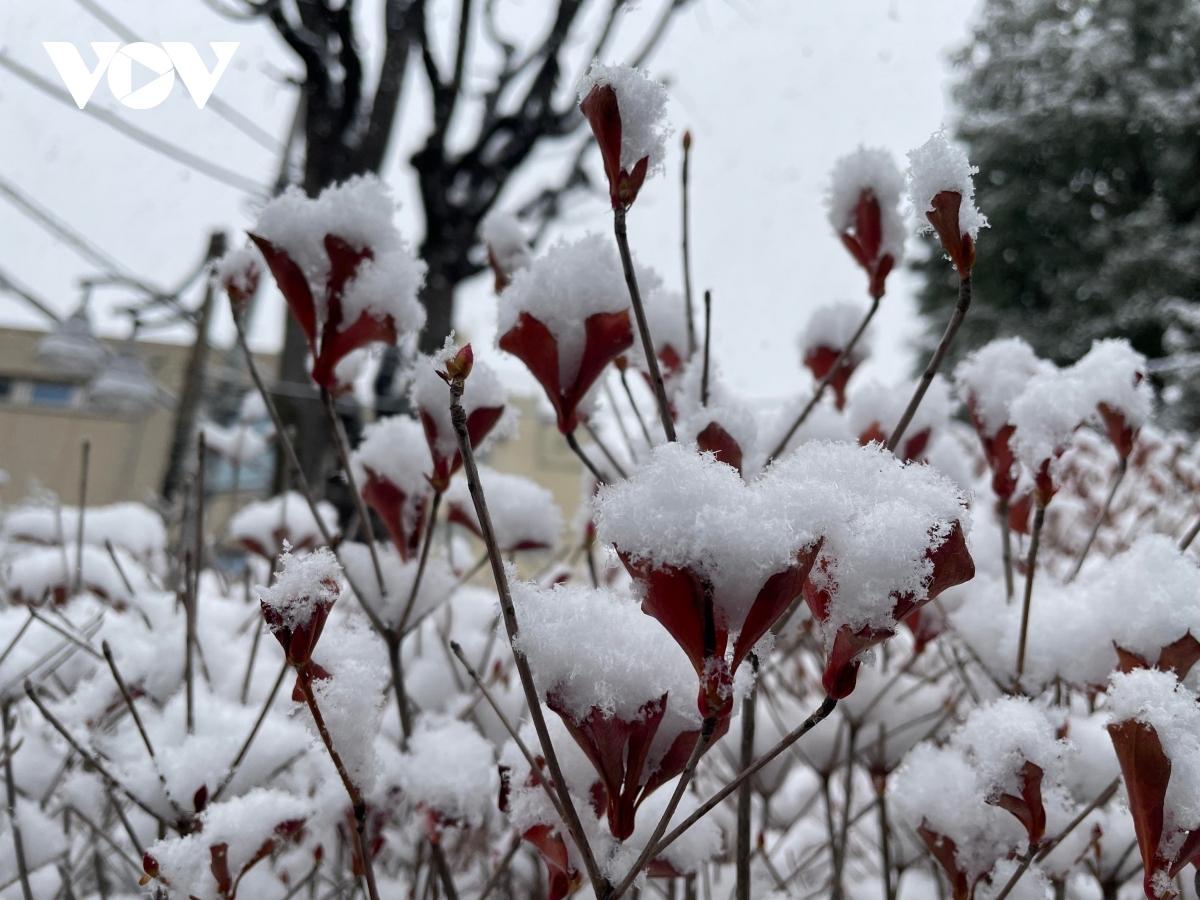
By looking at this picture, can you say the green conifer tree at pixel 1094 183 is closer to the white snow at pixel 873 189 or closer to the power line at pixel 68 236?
the power line at pixel 68 236

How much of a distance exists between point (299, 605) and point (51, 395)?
9.13 m

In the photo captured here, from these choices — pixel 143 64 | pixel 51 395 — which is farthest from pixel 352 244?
pixel 51 395

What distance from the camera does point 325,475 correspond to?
108cm

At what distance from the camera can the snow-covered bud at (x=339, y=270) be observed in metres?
0.52

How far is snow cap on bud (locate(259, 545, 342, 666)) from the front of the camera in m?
0.33

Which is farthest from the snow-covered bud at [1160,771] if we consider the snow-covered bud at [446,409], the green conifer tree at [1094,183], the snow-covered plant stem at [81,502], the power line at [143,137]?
the green conifer tree at [1094,183]

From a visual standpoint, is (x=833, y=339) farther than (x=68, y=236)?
No

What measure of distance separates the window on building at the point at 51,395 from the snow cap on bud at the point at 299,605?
27.9 ft

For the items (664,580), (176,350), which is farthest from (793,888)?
(176,350)

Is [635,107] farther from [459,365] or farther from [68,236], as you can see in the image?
[68,236]

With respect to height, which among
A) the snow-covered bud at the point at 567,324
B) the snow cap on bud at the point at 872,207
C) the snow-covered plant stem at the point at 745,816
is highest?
the snow cap on bud at the point at 872,207

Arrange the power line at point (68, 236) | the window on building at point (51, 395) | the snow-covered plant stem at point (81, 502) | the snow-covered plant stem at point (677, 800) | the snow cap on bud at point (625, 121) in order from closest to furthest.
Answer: the snow-covered plant stem at point (677, 800), the snow cap on bud at point (625, 121), the snow-covered plant stem at point (81, 502), the power line at point (68, 236), the window on building at point (51, 395)

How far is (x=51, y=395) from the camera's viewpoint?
7.83 metres

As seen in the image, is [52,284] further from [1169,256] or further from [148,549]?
[1169,256]
